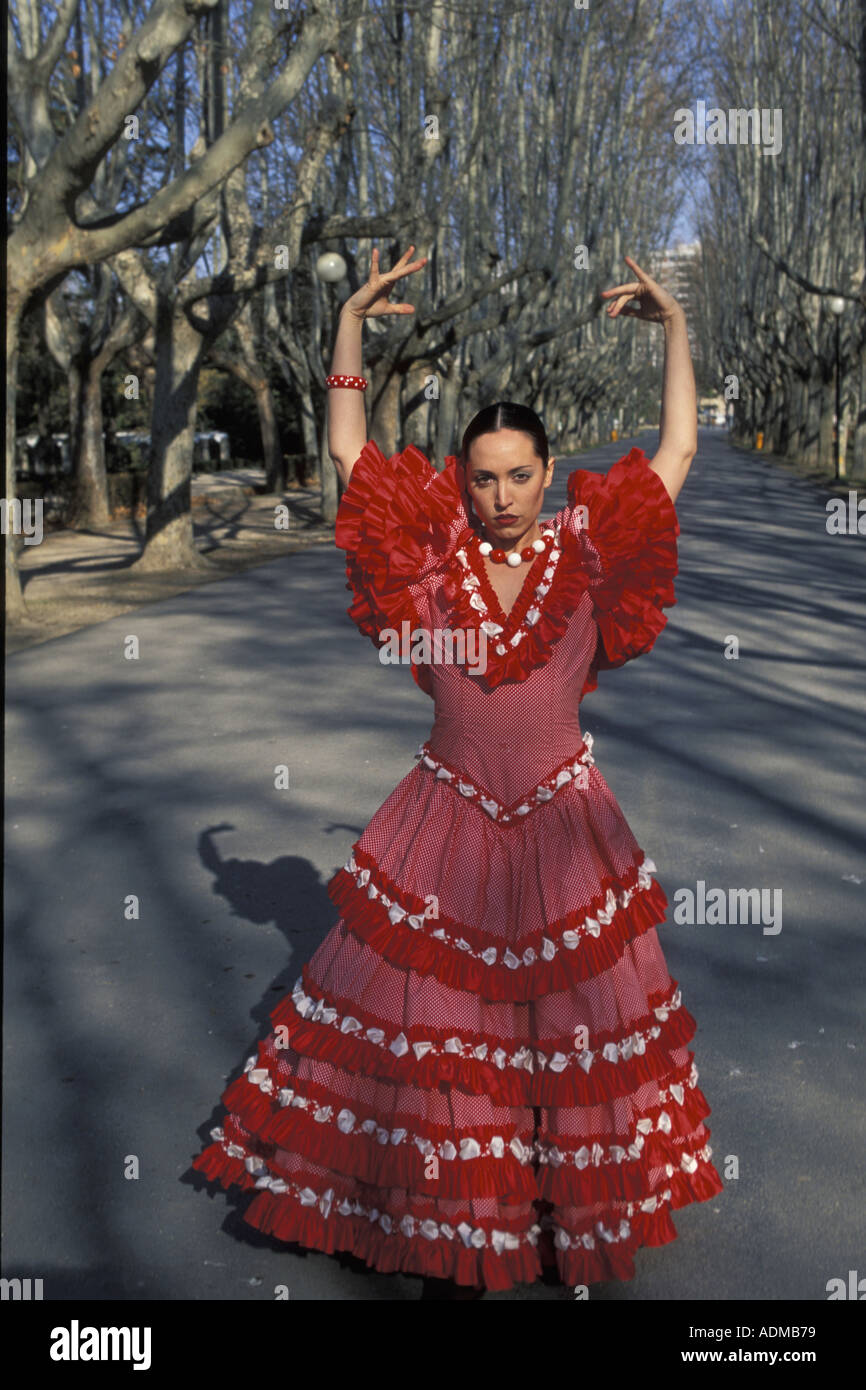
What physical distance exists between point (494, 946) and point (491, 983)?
8 centimetres

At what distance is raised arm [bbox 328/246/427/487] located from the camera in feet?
10.7

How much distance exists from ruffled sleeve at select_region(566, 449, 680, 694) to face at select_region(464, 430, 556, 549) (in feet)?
0.38

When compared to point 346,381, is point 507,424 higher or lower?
lower

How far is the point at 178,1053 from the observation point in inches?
164

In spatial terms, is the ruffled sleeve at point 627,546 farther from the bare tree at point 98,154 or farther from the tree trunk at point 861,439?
the tree trunk at point 861,439

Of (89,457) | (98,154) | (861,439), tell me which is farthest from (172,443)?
(861,439)

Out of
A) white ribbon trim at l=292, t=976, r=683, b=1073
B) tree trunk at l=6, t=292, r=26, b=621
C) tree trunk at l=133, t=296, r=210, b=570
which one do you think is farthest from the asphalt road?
tree trunk at l=133, t=296, r=210, b=570

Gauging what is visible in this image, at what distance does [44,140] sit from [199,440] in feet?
111

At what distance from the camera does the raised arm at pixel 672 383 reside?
10.6 feet

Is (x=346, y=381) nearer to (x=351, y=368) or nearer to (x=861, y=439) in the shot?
(x=351, y=368)

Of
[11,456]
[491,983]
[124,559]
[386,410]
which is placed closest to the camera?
[491,983]

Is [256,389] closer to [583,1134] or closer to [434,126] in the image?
[434,126]

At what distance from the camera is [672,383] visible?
328 cm

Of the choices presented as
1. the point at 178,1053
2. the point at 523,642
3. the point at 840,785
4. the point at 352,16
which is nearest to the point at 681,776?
the point at 840,785
